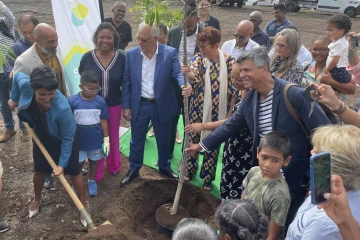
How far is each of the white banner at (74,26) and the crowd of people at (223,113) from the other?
59cm

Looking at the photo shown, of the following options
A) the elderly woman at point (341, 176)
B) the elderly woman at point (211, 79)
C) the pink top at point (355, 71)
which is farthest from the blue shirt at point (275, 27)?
the elderly woman at point (341, 176)

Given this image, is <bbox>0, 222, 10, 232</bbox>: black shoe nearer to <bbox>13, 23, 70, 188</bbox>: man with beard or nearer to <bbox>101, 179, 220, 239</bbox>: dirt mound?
<bbox>101, 179, 220, 239</bbox>: dirt mound

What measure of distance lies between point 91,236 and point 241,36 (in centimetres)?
314

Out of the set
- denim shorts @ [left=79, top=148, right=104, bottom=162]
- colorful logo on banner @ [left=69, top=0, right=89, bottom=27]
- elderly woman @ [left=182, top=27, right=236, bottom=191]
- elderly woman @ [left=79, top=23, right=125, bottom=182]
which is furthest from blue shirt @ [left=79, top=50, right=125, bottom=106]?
colorful logo on banner @ [left=69, top=0, right=89, bottom=27]

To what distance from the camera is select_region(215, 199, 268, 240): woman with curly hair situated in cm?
175

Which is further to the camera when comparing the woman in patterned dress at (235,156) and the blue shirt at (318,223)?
the woman in patterned dress at (235,156)

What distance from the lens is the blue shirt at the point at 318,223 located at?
148cm

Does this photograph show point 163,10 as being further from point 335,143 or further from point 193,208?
point 193,208

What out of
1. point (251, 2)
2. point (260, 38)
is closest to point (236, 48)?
point (260, 38)

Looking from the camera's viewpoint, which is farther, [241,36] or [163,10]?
[241,36]

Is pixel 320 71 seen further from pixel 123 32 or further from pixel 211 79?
pixel 123 32

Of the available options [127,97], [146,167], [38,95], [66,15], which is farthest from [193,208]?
[66,15]

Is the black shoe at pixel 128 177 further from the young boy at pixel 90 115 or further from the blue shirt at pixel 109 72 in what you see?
the blue shirt at pixel 109 72

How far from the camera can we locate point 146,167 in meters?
4.61
